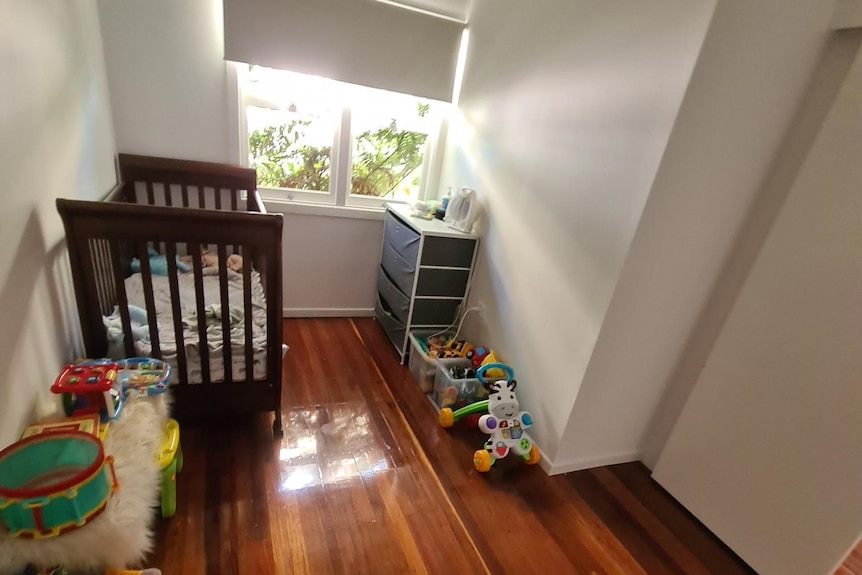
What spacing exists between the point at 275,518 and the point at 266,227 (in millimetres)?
1024

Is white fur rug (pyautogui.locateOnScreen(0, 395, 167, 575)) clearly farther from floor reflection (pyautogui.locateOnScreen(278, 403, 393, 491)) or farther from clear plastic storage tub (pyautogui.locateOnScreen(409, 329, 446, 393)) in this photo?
clear plastic storage tub (pyautogui.locateOnScreen(409, 329, 446, 393))

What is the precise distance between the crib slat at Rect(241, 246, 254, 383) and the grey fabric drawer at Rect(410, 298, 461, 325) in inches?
38.3

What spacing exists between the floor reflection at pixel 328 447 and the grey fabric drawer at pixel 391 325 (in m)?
0.56

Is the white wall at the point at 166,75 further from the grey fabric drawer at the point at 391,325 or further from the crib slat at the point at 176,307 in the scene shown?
the grey fabric drawer at the point at 391,325

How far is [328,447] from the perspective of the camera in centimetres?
179

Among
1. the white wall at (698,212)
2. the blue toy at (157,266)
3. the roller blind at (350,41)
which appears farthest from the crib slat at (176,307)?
the white wall at (698,212)

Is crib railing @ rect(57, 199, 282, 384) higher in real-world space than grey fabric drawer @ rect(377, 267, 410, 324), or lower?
higher

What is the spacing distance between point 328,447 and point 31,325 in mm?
1097

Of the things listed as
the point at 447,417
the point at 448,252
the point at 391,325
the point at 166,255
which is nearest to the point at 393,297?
the point at 391,325

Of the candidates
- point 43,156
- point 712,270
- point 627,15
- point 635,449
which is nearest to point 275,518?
point 43,156

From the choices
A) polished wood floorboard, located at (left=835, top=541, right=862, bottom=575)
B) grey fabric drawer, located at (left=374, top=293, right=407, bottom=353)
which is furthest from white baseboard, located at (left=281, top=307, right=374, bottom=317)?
polished wood floorboard, located at (left=835, top=541, right=862, bottom=575)

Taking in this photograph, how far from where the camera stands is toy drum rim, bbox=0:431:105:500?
852 mm

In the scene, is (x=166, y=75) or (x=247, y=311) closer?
(x=247, y=311)

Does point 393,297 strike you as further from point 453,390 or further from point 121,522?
point 121,522
